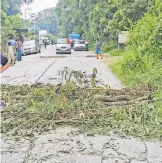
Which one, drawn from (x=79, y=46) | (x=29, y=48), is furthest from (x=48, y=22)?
(x=29, y=48)

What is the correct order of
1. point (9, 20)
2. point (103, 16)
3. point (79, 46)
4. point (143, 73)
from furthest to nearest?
point (9, 20) → point (79, 46) → point (103, 16) → point (143, 73)

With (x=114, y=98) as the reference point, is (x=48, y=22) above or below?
above

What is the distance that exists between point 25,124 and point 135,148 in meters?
2.31

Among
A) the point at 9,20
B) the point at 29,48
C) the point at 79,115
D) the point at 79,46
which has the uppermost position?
the point at 9,20

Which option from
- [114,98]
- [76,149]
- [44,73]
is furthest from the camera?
[44,73]

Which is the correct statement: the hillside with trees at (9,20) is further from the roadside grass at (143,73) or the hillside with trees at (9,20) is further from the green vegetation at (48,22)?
the green vegetation at (48,22)

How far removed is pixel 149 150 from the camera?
6332mm

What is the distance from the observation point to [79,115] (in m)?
8.10

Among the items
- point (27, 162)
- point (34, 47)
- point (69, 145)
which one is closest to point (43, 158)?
point (27, 162)

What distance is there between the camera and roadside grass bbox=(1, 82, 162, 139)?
24.3ft

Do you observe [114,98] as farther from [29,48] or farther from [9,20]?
[9,20]

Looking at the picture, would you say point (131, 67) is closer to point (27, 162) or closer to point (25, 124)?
point (25, 124)

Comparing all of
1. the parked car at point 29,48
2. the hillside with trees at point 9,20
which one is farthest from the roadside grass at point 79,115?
the parked car at point 29,48

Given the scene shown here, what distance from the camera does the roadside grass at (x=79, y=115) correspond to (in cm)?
740
